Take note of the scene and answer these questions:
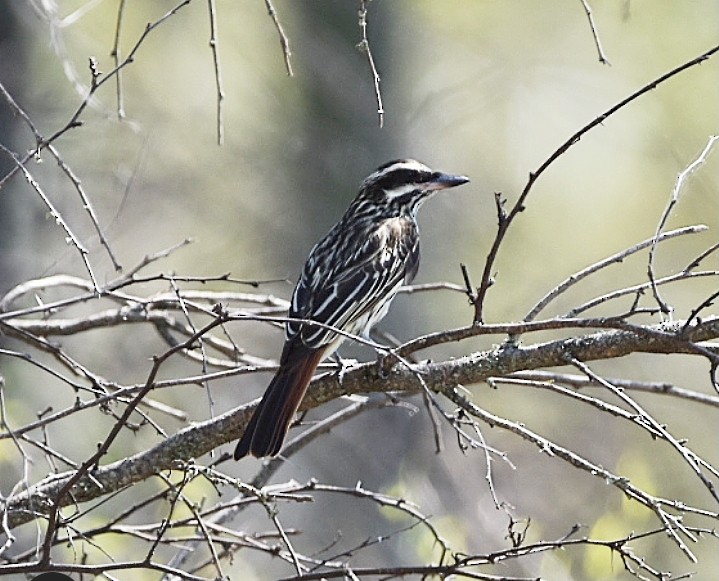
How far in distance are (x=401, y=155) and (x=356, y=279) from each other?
4573mm

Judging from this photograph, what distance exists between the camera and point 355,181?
32.2ft

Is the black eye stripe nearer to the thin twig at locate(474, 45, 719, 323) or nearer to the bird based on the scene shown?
the bird

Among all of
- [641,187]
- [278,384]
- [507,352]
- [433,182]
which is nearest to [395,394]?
[278,384]

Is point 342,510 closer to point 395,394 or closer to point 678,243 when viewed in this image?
point 678,243

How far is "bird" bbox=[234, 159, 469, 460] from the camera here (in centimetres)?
405

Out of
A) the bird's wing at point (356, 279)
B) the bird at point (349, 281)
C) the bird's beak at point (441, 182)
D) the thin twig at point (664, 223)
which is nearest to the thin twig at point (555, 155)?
the thin twig at point (664, 223)

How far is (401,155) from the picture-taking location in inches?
374

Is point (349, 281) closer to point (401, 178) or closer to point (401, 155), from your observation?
point (401, 178)

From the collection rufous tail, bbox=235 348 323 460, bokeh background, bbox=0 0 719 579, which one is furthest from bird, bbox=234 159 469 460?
A: bokeh background, bbox=0 0 719 579

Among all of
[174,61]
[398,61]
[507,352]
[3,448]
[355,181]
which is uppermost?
[174,61]

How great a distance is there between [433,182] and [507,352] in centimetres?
239

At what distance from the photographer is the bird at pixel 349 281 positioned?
4.05 meters

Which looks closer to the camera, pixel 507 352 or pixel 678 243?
pixel 507 352

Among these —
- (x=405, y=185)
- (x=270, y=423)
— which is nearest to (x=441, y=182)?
(x=405, y=185)
